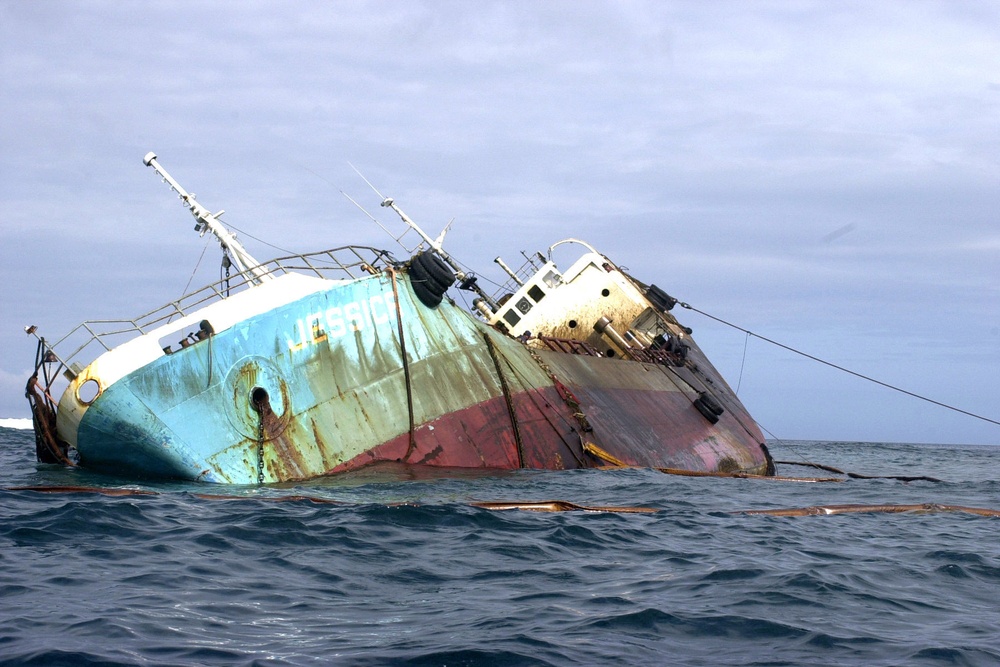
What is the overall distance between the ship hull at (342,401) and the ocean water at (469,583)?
5.17 feet

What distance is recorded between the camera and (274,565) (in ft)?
27.7

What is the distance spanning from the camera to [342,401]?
49.4ft

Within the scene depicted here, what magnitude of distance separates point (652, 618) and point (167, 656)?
3148 mm

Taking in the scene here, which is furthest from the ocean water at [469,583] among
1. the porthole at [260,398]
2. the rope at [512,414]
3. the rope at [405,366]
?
the rope at [512,414]

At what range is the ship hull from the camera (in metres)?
14.2

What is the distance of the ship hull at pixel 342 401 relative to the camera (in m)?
14.2

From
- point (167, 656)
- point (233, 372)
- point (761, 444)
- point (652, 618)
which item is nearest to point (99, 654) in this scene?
point (167, 656)

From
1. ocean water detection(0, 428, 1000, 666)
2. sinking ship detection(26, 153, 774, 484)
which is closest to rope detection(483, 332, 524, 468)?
sinking ship detection(26, 153, 774, 484)

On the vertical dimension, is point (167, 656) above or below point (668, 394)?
below

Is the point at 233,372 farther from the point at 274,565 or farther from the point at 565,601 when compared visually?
the point at 565,601

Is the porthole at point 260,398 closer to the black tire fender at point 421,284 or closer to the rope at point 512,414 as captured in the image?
the black tire fender at point 421,284

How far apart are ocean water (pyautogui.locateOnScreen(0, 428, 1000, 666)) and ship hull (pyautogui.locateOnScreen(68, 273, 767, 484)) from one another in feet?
5.17

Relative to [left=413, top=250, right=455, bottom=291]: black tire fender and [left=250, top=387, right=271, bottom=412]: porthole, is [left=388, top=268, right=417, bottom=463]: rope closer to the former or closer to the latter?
[left=413, top=250, right=455, bottom=291]: black tire fender

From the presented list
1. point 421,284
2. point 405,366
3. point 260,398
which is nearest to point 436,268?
point 421,284
